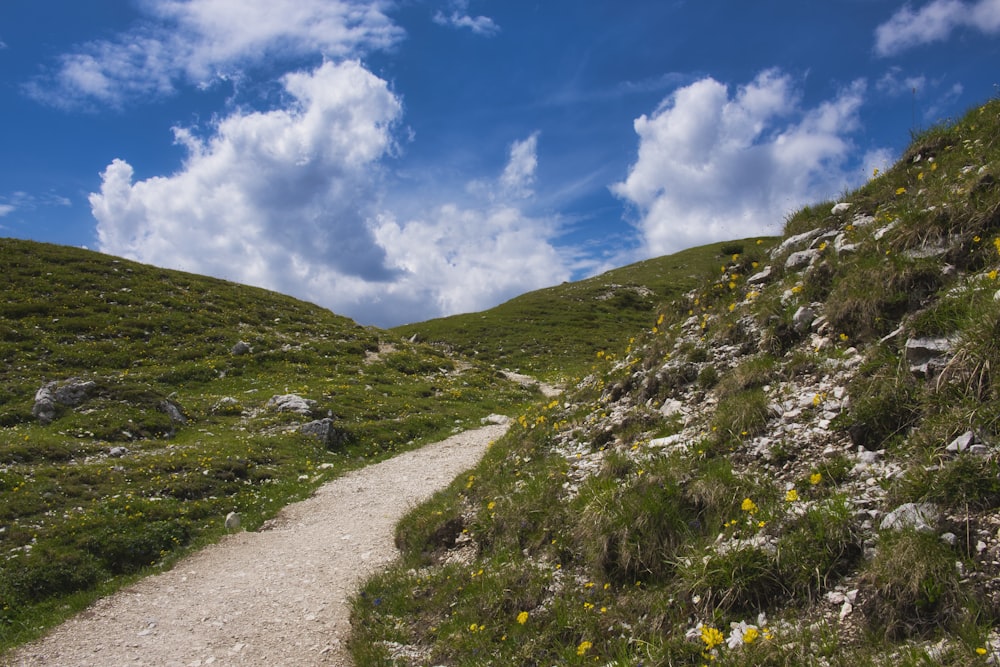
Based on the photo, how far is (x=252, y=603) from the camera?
11.8 meters

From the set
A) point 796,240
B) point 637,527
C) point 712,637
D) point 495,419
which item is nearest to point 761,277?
point 796,240

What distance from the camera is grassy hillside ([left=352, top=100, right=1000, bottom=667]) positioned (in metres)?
5.73

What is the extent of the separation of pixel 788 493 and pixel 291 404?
2453 centimetres

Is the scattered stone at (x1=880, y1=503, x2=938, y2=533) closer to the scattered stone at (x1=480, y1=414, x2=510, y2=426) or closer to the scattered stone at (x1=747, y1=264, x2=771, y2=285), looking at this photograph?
the scattered stone at (x1=747, y1=264, x2=771, y2=285)

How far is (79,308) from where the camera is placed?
38.1m

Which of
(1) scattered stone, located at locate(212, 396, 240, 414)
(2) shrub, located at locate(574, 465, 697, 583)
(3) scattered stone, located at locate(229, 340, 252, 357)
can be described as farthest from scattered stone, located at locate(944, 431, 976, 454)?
(3) scattered stone, located at locate(229, 340, 252, 357)

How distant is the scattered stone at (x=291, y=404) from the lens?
27172 millimetres

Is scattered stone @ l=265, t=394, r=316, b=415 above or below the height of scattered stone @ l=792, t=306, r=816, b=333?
above

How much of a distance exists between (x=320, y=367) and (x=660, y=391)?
28.0m

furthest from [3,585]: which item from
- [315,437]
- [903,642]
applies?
[903,642]

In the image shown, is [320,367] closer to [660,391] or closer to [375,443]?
[375,443]

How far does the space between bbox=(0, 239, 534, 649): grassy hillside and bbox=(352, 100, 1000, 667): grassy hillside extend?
7554mm

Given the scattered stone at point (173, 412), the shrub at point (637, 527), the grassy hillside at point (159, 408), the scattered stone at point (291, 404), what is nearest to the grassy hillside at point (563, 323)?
the grassy hillside at point (159, 408)

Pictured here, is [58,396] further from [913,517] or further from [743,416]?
[913,517]
